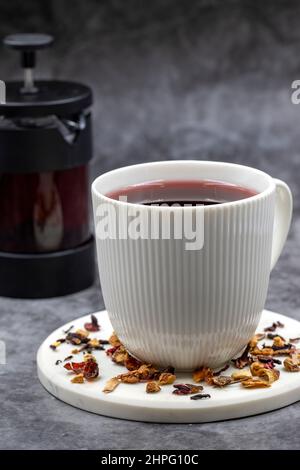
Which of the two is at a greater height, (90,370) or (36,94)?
(36,94)

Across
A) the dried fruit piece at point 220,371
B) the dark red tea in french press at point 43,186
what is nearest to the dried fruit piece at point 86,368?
the dried fruit piece at point 220,371

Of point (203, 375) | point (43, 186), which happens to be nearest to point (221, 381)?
point (203, 375)

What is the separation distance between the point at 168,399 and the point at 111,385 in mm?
58

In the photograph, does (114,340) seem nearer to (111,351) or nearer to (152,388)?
(111,351)

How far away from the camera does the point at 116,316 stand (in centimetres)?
110

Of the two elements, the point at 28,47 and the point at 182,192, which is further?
the point at 28,47

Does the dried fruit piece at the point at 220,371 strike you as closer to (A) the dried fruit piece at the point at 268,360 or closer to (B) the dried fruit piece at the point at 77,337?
(A) the dried fruit piece at the point at 268,360

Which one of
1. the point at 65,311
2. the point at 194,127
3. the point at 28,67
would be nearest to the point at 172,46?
the point at 194,127

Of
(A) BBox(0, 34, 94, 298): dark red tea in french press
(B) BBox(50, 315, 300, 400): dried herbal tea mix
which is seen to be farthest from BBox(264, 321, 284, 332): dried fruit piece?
(A) BBox(0, 34, 94, 298): dark red tea in french press

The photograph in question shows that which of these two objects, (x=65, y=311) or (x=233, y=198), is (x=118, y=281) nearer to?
(x=233, y=198)

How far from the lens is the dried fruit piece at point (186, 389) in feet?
3.49

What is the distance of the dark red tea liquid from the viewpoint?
1.14 metres

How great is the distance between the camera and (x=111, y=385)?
3.54 ft

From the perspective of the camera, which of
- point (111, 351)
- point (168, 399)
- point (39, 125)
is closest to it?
point (168, 399)
